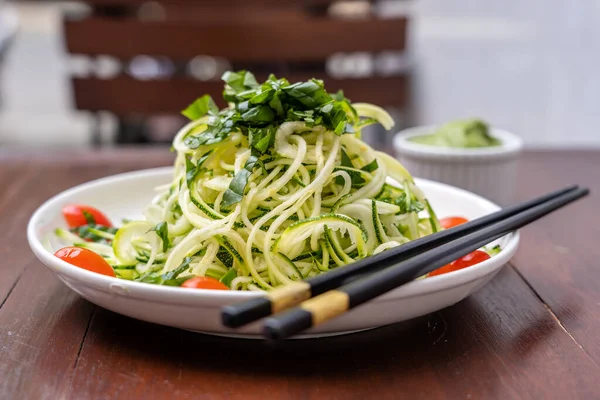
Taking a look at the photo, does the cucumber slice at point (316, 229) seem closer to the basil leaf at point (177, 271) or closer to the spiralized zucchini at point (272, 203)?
the spiralized zucchini at point (272, 203)

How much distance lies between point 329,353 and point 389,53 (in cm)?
282

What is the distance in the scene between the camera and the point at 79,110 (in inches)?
128

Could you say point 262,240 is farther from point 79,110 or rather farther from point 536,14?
point 79,110

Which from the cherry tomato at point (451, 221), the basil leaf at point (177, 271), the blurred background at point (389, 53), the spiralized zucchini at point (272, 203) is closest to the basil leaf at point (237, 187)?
the spiralized zucchini at point (272, 203)

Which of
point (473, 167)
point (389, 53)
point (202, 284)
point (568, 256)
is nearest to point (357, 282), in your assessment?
point (202, 284)

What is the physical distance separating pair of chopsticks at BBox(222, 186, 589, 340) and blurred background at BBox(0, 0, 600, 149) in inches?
60.2

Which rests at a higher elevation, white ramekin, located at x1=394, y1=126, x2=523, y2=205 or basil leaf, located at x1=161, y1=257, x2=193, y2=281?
basil leaf, located at x1=161, y1=257, x2=193, y2=281

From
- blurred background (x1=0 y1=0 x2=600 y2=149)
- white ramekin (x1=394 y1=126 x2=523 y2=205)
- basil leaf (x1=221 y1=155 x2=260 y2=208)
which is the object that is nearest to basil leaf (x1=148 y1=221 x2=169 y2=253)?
basil leaf (x1=221 y1=155 x2=260 y2=208)

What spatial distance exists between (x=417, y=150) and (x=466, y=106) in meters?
1.89

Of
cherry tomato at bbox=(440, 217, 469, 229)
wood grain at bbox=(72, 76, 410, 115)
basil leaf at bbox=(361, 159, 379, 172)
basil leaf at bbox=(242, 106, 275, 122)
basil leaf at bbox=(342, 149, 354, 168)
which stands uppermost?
basil leaf at bbox=(242, 106, 275, 122)

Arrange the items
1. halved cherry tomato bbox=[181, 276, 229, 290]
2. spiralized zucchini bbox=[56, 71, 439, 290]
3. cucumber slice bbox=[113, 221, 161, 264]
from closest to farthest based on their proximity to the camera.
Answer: halved cherry tomato bbox=[181, 276, 229, 290], spiralized zucchini bbox=[56, 71, 439, 290], cucumber slice bbox=[113, 221, 161, 264]

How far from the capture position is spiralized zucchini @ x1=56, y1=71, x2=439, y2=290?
1057mm

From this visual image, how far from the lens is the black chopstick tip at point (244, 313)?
27.3 inches

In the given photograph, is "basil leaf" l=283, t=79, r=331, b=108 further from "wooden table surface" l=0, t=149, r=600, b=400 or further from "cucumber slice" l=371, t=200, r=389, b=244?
"wooden table surface" l=0, t=149, r=600, b=400
